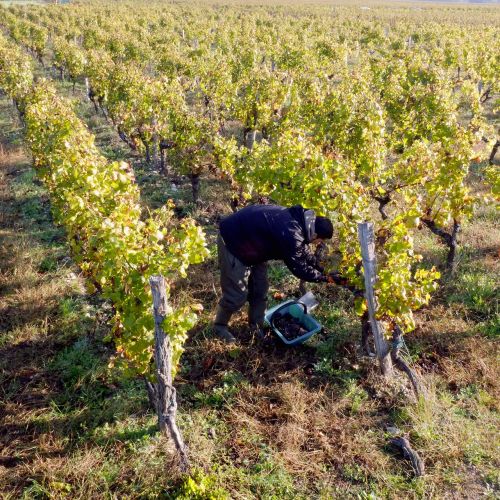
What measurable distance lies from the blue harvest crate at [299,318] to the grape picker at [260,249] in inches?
11.7

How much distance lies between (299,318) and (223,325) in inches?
41.0

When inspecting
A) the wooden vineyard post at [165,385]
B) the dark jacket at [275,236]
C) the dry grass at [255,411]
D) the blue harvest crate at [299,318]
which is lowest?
the dry grass at [255,411]

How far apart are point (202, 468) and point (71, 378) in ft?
6.54

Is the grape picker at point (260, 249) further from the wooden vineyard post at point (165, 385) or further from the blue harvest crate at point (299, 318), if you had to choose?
the wooden vineyard post at point (165, 385)

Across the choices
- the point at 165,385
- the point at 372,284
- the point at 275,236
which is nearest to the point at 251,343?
the point at 275,236

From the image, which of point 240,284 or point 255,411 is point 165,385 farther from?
point 240,284

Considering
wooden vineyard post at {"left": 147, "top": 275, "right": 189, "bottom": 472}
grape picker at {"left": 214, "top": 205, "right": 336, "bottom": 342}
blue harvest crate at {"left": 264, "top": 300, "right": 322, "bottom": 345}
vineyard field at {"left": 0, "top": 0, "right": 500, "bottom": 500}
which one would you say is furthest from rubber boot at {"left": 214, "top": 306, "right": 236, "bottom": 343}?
wooden vineyard post at {"left": 147, "top": 275, "right": 189, "bottom": 472}

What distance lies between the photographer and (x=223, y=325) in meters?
5.32

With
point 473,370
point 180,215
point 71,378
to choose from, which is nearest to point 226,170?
point 180,215

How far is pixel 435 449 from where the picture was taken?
3.89m

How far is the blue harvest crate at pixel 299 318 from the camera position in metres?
5.05

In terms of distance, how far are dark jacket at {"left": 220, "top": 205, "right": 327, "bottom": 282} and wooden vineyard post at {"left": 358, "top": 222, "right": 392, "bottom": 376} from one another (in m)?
0.50

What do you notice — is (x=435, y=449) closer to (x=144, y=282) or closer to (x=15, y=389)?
(x=144, y=282)

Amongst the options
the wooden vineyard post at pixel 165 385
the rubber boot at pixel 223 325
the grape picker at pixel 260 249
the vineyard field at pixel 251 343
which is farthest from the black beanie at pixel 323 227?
the wooden vineyard post at pixel 165 385
